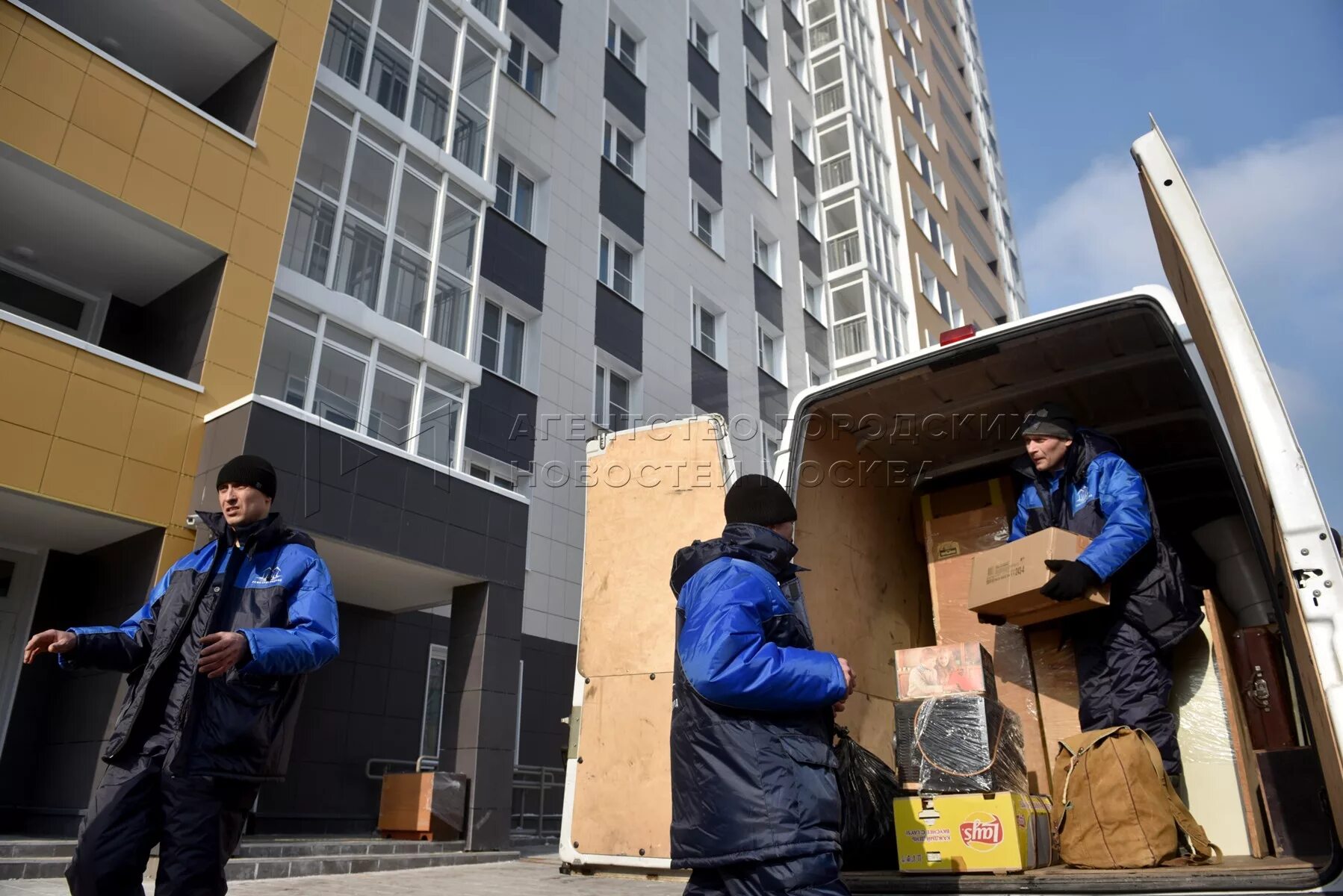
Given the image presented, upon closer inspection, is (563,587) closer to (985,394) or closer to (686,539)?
(686,539)

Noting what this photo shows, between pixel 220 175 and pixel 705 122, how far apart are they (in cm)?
1470

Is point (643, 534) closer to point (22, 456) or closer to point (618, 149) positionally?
point (22, 456)

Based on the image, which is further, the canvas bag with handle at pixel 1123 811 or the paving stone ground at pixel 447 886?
the paving stone ground at pixel 447 886

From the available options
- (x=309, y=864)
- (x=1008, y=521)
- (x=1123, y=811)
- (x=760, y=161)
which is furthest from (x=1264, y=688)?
(x=760, y=161)

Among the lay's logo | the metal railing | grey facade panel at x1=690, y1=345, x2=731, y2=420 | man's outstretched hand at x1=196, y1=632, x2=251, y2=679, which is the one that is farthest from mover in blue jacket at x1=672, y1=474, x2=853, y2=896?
grey facade panel at x1=690, y1=345, x2=731, y2=420

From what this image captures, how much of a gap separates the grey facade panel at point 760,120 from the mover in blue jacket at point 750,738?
23.3m

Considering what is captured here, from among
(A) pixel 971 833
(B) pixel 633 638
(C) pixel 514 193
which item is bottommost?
(A) pixel 971 833

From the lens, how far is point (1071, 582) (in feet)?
12.5

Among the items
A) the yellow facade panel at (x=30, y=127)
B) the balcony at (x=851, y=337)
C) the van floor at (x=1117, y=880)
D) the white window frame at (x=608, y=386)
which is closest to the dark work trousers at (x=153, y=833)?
the van floor at (x=1117, y=880)

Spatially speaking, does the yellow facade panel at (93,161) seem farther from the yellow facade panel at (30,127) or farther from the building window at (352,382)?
the building window at (352,382)

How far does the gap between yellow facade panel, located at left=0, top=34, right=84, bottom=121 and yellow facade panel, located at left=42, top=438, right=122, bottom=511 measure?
335 cm

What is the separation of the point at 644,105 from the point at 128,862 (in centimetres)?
1946

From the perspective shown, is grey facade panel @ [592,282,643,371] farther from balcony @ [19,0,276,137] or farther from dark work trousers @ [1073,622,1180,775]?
Answer: dark work trousers @ [1073,622,1180,775]

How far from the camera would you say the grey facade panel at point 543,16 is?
1730 cm
